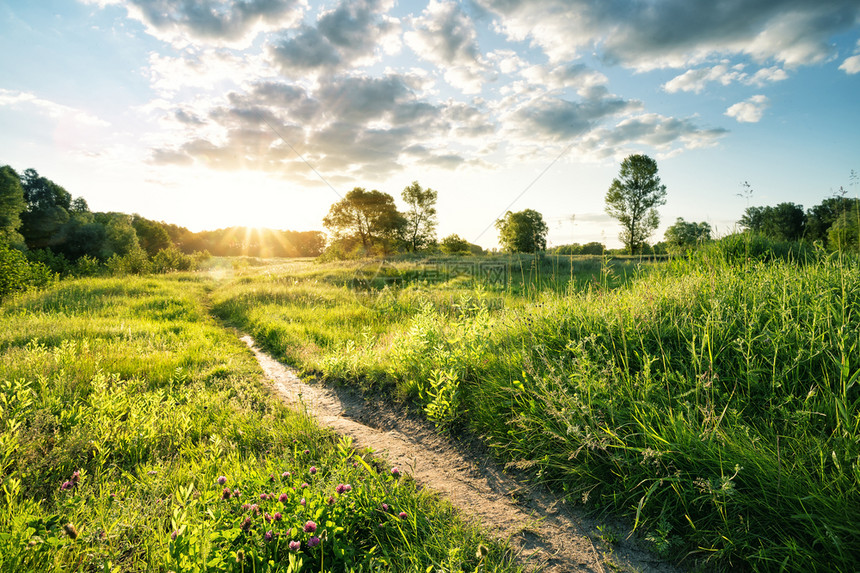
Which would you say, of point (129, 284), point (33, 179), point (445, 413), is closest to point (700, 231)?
point (445, 413)

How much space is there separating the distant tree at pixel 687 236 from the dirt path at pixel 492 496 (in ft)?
23.5

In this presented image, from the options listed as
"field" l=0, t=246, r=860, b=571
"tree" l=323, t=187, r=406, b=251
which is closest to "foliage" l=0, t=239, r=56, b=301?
"field" l=0, t=246, r=860, b=571

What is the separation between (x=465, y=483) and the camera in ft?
12.7

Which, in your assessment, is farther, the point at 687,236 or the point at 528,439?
the point at 687,236

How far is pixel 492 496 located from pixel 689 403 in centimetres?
208

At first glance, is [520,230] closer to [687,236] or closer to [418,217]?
[418,217]

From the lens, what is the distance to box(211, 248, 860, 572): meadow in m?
2.57

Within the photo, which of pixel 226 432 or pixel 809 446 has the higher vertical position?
pixel 809 446

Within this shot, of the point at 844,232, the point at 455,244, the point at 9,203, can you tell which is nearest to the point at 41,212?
the point at 9,203

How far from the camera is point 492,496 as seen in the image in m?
3.61

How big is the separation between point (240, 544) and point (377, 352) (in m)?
5.35

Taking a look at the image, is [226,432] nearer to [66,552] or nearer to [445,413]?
[66,552]

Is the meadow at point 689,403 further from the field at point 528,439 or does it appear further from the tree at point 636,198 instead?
the tree at point 636,198

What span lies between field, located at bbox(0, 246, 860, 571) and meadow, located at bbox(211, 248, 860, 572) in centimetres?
3
